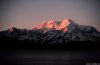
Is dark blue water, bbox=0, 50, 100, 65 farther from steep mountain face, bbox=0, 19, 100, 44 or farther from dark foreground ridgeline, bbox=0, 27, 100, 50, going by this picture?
steep mountain face, bbox=0, 19, 100, 44

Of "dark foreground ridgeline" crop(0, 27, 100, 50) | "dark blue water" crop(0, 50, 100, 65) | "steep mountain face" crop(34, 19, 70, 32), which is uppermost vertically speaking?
"steep mountain face" crop(34, 19, 70, 32)

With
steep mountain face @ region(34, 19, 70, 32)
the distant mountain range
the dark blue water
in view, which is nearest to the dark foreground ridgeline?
the distant mountain range

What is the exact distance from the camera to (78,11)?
26.8 feet

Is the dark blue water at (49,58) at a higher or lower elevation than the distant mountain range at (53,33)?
lower

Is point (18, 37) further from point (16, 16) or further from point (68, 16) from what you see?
point (68, 16)

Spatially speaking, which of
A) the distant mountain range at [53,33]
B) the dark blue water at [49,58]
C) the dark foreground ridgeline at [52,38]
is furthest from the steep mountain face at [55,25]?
the dark blue water at [49,58]

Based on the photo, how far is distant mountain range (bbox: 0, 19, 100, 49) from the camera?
26.4ft

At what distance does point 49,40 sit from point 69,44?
2.34ft

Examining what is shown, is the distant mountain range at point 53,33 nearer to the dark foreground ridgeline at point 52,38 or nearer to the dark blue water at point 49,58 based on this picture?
the dark foreground ridgeline at point 52,38

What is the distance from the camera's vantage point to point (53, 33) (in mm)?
8203

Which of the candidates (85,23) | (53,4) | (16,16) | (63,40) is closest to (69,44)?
(63,40)

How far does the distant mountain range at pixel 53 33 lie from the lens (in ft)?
26.4

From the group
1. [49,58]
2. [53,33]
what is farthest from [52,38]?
[49,58]

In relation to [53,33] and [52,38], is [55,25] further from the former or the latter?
[52,38]
